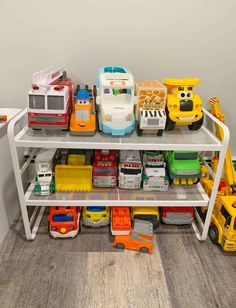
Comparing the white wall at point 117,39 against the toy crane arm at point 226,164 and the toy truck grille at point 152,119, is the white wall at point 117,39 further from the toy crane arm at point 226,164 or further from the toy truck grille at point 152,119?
the toy truck grille at point 152,119

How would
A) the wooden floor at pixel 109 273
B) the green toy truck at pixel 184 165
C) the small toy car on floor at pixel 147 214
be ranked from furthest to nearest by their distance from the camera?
the small toy car on floor at pixel 147 214 < the green toy truck at pixel 184 165 < the wooden floor at pixel 109 273

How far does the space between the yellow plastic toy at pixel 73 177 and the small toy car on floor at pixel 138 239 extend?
306 mm

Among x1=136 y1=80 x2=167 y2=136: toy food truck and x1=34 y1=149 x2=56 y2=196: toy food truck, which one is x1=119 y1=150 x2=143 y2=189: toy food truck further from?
x1=34 y1=149 x2=56 y2=196: toy food truck

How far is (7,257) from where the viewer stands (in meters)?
1.29

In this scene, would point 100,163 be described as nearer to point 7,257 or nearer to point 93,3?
point 7,257

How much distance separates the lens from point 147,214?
1.43 meters

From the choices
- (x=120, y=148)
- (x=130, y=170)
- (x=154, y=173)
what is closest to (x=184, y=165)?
(x=154, y=173)

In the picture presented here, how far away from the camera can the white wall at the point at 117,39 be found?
1398 mm

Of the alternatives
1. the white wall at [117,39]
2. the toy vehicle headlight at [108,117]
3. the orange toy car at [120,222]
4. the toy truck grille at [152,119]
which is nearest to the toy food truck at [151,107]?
the toy truck grille at [152,119]

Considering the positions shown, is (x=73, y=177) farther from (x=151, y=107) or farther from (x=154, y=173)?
(x=151, y=107)

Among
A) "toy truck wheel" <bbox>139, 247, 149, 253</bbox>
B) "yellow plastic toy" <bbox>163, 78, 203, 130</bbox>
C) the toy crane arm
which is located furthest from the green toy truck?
"toy truck wheel" <bbox>139, 247, 149, 253</bbox>

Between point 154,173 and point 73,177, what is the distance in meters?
0.41

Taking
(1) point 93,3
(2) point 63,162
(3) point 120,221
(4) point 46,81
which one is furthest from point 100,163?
(1) point 93,3

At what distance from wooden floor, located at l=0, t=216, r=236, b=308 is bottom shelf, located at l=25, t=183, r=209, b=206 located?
9.6 inches
